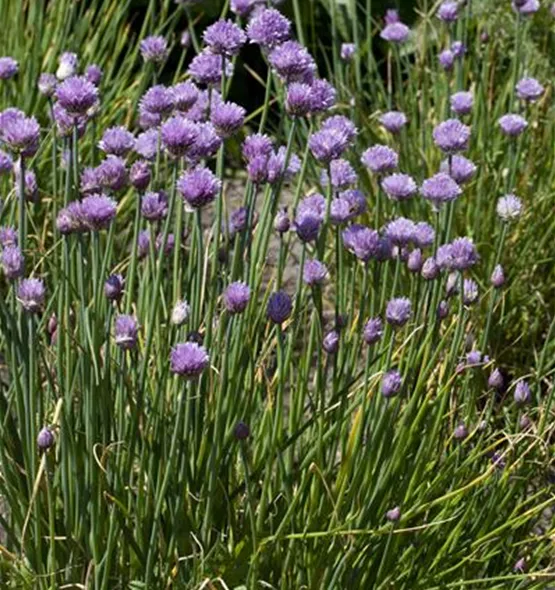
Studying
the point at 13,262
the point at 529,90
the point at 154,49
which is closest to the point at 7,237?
the point at 13,262

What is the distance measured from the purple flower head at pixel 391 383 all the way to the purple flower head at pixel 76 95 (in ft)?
2.14

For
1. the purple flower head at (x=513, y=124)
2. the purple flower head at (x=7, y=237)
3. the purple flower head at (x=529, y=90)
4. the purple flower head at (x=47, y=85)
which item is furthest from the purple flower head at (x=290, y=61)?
the purple flower head at (x=529, y=90)

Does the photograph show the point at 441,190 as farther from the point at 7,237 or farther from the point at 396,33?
the point at 396,33

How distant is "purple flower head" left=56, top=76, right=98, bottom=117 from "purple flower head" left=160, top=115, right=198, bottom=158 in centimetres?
14

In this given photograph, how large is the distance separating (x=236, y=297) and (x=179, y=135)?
259 millimetres

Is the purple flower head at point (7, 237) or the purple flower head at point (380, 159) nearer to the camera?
the purple flower head at point (7, 237)

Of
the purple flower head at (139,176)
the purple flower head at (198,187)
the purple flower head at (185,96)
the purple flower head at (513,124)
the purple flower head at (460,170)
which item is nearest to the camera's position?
the purple flower head at (198,187)

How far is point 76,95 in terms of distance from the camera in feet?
7.00

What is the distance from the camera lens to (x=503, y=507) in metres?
2.60

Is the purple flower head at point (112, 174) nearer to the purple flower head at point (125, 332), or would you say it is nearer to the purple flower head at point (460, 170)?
the purple flower head at point (125, 332)

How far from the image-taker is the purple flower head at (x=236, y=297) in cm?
211

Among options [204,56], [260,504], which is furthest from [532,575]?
→ [204,56]

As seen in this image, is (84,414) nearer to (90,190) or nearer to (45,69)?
(90,190)

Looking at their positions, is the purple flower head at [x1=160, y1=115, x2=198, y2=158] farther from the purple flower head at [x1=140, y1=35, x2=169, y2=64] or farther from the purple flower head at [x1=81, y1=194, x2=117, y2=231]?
the purple flower head at [x1=140, y1=35, x2=169, y2=64]
